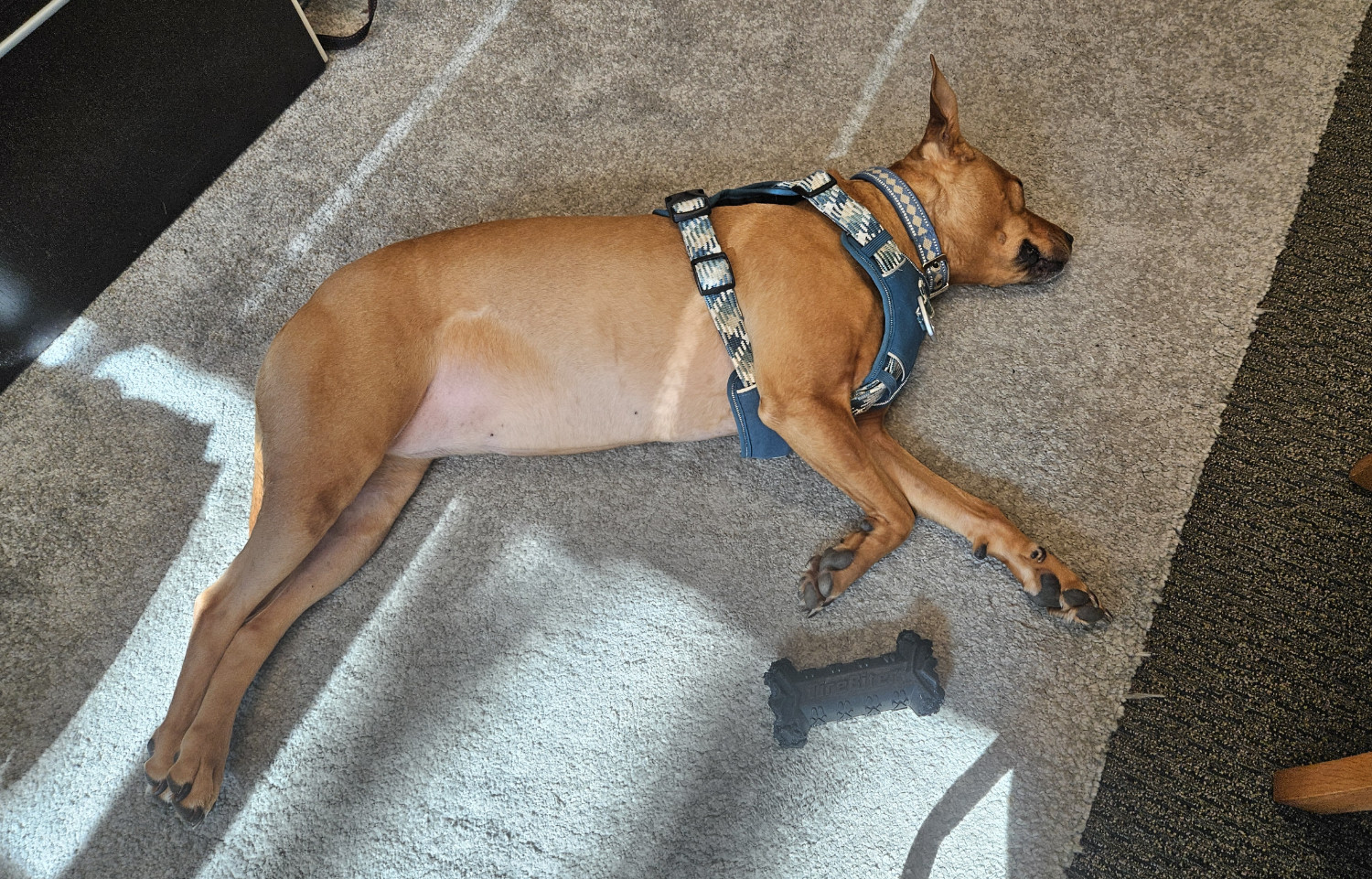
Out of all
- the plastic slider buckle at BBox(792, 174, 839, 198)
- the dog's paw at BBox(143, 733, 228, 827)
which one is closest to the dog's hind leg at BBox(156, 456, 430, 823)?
the dog's paw at BBox(143, 733, 228, 827)

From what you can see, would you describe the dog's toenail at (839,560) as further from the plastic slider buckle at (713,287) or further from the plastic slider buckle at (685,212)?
the plastic slider buckle at (685,212)

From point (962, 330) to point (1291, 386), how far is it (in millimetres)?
840

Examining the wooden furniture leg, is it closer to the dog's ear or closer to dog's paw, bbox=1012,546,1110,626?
dog's paw, bbox=1012,546,1110,626

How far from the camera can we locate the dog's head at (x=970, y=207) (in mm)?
2189

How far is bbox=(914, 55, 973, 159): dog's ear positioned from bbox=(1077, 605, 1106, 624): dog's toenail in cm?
116

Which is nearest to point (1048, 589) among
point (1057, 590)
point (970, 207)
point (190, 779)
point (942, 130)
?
point (1057, 590)

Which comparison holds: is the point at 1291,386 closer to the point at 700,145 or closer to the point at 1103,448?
the point at 1103,448

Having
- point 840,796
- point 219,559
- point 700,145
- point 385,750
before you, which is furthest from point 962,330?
point 219,559

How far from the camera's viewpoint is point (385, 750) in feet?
6.29

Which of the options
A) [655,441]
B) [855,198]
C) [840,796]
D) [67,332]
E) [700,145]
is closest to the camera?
[840,796]

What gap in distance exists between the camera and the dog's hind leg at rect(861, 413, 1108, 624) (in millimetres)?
1945

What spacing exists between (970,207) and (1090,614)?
1.04 metres

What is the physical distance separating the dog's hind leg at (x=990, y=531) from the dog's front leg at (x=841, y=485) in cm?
6

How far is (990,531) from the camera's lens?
6.56 feet
